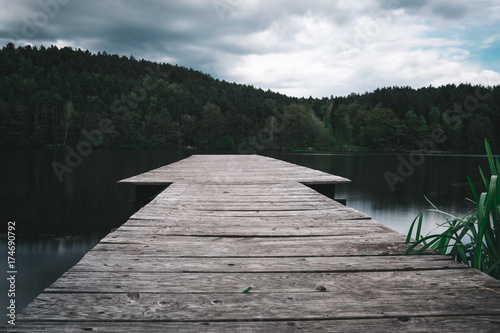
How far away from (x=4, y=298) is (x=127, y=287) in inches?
163

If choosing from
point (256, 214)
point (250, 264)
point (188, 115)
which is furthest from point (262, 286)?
point (188, 115)

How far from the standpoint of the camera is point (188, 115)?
72562 mm

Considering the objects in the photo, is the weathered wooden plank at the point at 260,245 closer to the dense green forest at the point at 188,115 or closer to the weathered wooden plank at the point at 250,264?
the weathered wooden plank at the point at 250,264

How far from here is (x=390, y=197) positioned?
12.5 m

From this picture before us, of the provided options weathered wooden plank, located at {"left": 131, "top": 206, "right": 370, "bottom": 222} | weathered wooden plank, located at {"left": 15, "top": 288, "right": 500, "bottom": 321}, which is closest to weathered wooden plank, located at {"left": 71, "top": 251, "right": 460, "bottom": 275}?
weathered wooden plank, located at {"left": 15, "top": 288, "right": 500, "bottom": 321}

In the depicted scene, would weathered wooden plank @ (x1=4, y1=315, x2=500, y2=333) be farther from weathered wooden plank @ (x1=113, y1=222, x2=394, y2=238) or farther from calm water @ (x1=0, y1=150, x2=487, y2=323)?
calm water @ (x1=0, y1=150, x2=487, y2=323)

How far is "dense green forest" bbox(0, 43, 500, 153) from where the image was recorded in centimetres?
5975

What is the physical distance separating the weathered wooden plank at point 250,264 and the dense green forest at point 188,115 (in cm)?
6586

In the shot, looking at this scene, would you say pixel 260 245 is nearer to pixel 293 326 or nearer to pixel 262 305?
pixel 262 305

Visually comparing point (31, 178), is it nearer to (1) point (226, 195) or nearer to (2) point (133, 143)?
(1) point (226, 195)

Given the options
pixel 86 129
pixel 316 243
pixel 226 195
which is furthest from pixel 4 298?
pixel 86 129

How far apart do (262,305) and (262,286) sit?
16 cm

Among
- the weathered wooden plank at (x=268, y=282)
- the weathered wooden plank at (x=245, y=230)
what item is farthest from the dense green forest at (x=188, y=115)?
the weathered wooden plank at (x=268, y=282)

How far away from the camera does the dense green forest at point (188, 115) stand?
5975 cm
